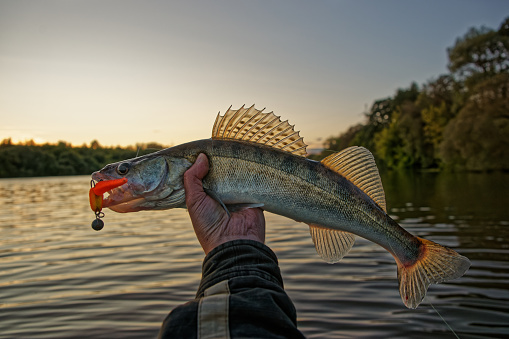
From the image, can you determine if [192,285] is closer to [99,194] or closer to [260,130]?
[99,194]

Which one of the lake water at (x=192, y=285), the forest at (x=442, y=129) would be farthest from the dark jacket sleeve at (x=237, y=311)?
the forest at (x=442, y=129)

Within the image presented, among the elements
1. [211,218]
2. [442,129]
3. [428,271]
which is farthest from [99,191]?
[442,129]

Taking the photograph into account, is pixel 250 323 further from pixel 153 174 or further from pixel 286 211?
pixel 153 174

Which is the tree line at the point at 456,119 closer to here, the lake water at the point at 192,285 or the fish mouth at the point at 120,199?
the lake water at the point at 192,285

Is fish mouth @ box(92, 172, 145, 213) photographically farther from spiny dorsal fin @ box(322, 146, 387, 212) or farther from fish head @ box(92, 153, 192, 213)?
spiny dorsal fin @ box(322, 146, 387, 212)

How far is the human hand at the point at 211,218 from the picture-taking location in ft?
8.16

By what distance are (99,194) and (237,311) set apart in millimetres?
1837

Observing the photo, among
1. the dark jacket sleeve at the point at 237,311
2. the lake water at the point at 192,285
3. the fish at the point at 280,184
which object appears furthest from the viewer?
the lake water at the point at 192,285

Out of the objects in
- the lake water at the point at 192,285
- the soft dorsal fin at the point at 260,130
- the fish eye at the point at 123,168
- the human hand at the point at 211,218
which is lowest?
the lake water at the point at 192,285

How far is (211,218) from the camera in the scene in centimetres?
263

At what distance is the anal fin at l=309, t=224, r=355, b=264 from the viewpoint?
3.17 metres

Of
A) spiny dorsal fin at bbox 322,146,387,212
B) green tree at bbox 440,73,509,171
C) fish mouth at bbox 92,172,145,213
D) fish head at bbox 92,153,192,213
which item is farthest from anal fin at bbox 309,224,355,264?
green tree at bbox 440,73,509,171

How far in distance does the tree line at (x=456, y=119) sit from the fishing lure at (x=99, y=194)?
86.9ft

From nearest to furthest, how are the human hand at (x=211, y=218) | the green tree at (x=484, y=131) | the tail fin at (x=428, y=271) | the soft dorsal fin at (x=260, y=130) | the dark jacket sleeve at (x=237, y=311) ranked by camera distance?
the dark jacket sleeve at (x=237, y=311) → the human hand at (x=211, y=218) → the tail fin at (x=428, y=271) → the soft dorsal fin at (x=260, y=130) → the green tree at (x=484, y=131)
